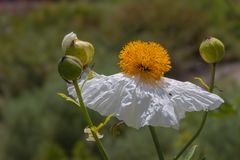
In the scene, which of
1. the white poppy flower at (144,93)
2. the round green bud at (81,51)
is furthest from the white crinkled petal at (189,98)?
the round green bud at (81,51)

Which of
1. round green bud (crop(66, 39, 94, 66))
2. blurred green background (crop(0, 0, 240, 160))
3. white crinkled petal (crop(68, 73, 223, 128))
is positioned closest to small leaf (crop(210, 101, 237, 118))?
blurred green background (crop(0, 0, 240, 160))

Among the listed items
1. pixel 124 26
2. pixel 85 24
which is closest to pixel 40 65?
pixel 124 26

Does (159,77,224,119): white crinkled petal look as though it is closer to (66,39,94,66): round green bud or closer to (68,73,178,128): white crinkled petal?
(68,73,178,128): white crinkled petal

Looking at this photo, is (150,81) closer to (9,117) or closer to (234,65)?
(9,117)

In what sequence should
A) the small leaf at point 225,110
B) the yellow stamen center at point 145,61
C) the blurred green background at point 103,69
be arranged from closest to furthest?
the yellow stamen center at point 145,61 → the small leaf at point 225,110 → the blurred green background at point 103,69

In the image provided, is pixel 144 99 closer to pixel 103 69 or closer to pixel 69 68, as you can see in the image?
pixel 69 68

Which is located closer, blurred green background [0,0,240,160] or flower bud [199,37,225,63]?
flower bud [199,37,225,63]

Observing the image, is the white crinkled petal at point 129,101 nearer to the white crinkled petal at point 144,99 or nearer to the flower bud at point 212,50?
the white crinkled petal at point 144,99

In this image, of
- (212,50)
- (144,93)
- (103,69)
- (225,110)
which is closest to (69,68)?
(144,93)
